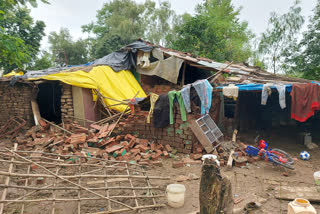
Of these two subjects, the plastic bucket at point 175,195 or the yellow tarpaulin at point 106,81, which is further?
the yellow tarpaulin at point 106,81

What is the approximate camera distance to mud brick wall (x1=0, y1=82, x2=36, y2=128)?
28.9ft

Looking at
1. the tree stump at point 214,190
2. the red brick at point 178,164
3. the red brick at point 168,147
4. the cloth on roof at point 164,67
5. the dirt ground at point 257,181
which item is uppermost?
the cloth on roof at point 164,67

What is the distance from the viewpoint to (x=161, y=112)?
651 centimetres

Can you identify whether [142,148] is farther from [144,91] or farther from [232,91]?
[144,91]

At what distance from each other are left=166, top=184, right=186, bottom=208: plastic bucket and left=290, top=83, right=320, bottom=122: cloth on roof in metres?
4.59

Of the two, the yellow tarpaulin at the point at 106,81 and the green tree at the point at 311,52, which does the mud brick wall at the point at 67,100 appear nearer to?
the yellow tarpaulin at the point at 106,81

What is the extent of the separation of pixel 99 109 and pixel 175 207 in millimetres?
5972

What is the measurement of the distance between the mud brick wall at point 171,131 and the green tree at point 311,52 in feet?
34.4

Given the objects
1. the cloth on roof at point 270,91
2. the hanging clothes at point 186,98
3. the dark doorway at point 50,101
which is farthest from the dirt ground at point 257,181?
the dark doorway at point 50,101

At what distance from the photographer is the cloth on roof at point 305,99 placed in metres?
5.85

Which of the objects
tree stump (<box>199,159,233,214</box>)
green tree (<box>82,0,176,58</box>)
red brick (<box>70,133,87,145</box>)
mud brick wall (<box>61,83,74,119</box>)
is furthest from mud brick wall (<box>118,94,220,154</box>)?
green tree (<box>82,0,176,58</box>)

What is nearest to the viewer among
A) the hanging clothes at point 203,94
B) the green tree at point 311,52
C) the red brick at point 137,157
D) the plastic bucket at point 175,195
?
the plastic bucket at point 175,195

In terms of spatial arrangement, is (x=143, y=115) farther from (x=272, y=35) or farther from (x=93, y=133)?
(x=272, y=35)

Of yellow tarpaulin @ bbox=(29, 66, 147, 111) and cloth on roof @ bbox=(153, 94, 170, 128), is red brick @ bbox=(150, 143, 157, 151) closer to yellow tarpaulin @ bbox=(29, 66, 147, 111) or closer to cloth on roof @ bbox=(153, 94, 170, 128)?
cloth on roof @ bbox=(153, 94, 170, 128)
